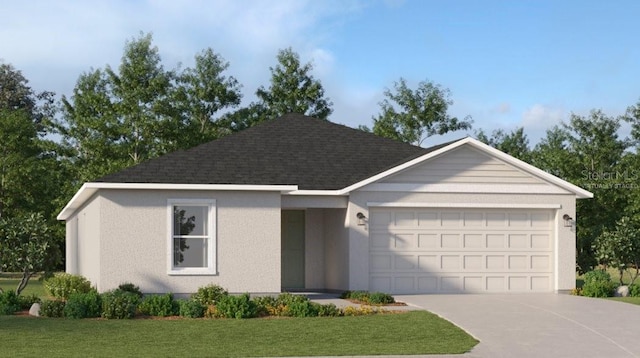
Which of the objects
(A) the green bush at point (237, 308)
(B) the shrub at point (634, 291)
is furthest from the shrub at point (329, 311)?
(B) the shrub at point (634, 291)

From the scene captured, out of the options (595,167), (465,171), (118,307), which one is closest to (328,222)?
(465,171)

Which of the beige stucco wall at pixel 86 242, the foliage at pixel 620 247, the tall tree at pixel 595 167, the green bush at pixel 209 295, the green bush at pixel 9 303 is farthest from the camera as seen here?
the tall tree at pixel 595 167

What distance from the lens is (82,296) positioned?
66.8ft

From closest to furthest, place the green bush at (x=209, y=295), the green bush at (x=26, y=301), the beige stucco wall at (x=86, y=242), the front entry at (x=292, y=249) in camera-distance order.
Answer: the green bush at (x=26, y=301) < the green bush at (x=209, y=295) < the beige stucco wall at (x=86, y=242) < the front entry at (x=292, y=249)

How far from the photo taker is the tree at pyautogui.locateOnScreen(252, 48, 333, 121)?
150 ft

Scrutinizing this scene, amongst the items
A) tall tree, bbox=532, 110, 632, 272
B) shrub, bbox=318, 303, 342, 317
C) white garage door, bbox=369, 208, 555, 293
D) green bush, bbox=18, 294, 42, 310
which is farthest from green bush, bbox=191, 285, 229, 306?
tall tree, bbox=532, 110, 632, 272

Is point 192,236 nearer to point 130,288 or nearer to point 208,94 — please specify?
point 130,288

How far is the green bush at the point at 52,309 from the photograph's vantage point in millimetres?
20359

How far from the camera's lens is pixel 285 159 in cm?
2750

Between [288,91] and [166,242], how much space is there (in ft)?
74.5

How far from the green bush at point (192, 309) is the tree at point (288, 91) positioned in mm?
25801

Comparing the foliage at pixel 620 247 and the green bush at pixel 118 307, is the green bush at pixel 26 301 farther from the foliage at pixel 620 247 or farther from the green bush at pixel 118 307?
the foliage at pixel 620 247

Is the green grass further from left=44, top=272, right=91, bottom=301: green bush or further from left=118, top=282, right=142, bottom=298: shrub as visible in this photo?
left=44, top=272, right=91, bottom=301: green bush

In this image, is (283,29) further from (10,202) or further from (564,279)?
(10,202)
